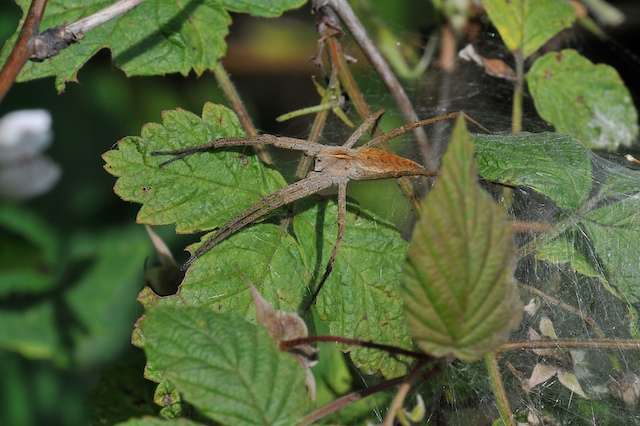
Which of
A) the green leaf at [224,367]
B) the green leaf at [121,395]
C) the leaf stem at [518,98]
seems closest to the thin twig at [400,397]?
the green leaf at [224,367]

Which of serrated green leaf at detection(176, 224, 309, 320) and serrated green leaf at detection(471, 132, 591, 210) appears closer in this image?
serrated green leaf at detection(176, 224, 309, 320)

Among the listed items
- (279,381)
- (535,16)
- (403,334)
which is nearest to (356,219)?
(403,334)

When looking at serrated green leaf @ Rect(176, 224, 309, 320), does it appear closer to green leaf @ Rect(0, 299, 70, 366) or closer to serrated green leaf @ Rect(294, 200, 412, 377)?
serrated green leaf @ Rect(294, 200, 412, 377)

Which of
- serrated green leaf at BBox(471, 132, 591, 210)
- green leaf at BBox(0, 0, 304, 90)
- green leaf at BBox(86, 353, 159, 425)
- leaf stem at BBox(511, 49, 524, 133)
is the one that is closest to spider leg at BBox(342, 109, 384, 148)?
serrated green leaf at BBox(471, 132, 591, 210)

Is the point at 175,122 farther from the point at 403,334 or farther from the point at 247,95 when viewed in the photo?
the point at 247,95

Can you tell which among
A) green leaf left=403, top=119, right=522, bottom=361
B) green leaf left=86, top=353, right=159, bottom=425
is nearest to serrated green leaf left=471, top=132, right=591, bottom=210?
green leaf left=403, top=119, right=522, bottom=361

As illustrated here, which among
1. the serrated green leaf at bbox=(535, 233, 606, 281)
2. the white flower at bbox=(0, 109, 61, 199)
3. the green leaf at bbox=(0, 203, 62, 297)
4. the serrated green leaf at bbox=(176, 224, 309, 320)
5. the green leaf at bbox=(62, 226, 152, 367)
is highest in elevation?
the serrated green leaf at bbox=(176, 224, 309, 320)

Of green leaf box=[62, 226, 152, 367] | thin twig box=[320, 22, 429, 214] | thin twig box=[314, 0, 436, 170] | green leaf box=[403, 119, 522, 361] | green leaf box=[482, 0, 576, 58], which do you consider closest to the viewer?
green leaf box=[403, 119, 522, 361]

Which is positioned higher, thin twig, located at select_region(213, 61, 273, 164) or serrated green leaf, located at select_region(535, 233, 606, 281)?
thin twig, located at select_region(213, 61, 273, 164)

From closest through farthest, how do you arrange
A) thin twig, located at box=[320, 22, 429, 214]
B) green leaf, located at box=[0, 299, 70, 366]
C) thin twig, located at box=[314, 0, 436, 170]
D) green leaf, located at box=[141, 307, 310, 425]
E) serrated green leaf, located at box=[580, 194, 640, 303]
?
green leaf, located at box=[141, 307, 310, 425], serrated green leaf, located at box=[580, 194, 640, 303], thin twig, located at box=[320, 22, 429, 214], thin twig, located at box=[314, 0, 436, 170], green leaf, located at box=[0, 299, 70, 366]
